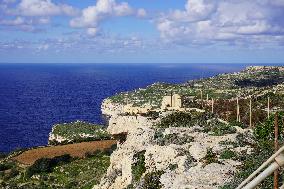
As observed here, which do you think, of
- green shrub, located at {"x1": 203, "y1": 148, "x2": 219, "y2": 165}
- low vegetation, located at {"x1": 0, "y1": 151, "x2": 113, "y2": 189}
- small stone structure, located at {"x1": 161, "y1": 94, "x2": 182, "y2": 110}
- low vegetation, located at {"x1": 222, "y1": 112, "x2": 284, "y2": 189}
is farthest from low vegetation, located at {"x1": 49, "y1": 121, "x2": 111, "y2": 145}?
green shrub, located at {"x1": 203, "y1": 148, "x2": 219, "y2": 165}

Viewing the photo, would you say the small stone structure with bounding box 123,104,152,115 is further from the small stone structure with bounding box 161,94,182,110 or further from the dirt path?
the dirt path

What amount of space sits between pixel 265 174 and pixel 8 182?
42.3 meters

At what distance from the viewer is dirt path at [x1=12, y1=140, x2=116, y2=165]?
53544 millimetres

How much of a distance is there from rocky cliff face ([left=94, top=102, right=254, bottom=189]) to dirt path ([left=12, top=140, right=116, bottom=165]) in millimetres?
24662

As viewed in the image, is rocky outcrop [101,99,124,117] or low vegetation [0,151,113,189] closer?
low vegetation [0,151,113,189]

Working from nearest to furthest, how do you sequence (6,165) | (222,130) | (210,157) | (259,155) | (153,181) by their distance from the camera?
(259,155), (153,181), (210,157), (222,130), (6,165)

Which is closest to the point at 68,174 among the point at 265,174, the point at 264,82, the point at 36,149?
the point at 36,149

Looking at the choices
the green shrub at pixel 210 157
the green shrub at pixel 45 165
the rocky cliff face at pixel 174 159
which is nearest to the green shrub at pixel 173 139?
the rocky cliff face at pixel 174 159

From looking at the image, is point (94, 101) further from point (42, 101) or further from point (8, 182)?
point (8, 182)

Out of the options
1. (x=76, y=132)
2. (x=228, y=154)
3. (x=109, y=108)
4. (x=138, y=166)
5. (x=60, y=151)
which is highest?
(x=228, y=154)

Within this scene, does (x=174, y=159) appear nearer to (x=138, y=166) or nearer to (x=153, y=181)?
(x=153, y=181)

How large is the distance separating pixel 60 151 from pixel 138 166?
33.3m

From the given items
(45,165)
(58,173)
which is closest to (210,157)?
(58,173)

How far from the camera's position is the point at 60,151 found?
55750 millimetres
